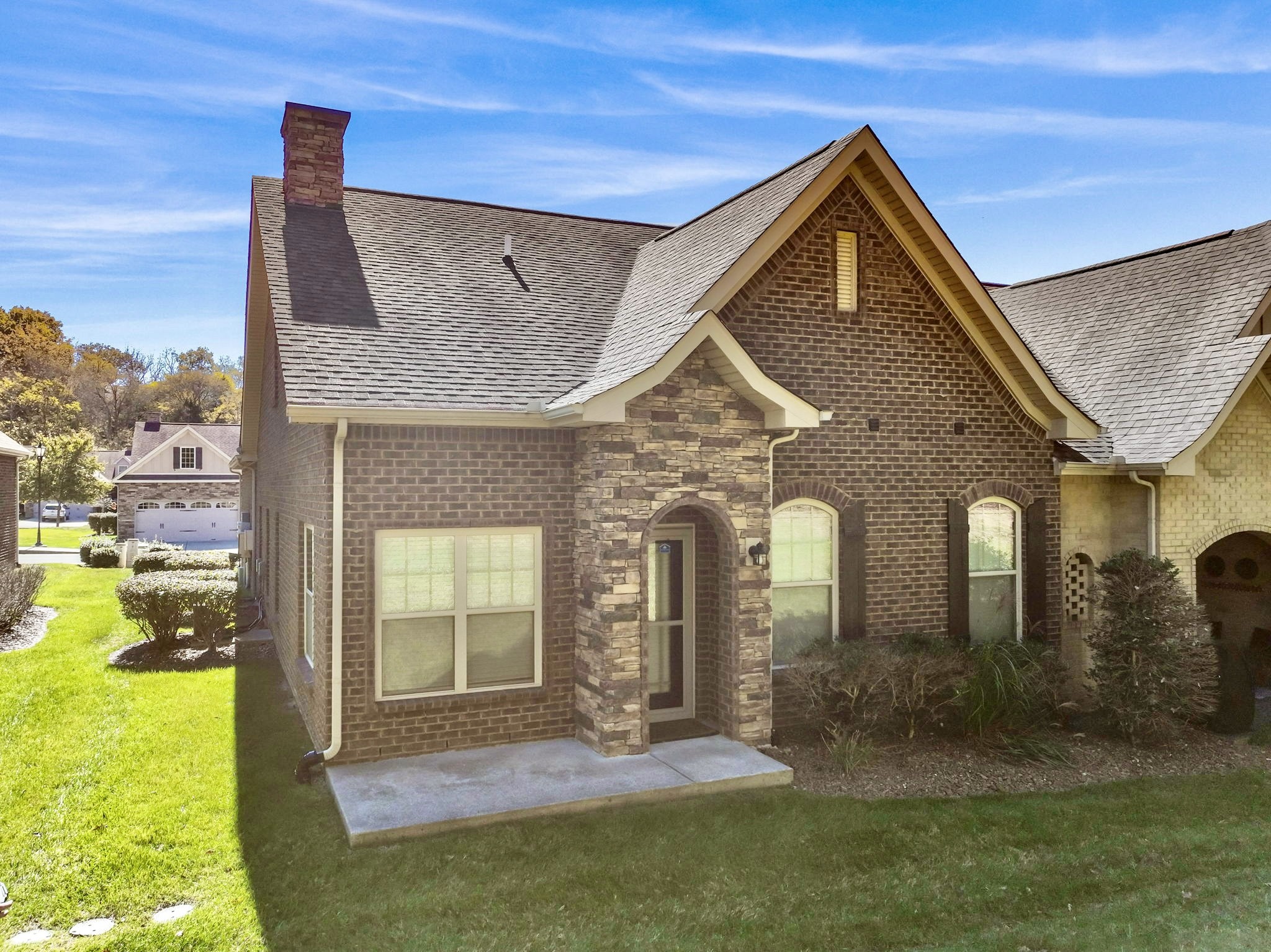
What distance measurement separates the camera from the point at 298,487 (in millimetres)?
10648

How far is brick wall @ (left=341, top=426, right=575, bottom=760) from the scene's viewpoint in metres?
8.27

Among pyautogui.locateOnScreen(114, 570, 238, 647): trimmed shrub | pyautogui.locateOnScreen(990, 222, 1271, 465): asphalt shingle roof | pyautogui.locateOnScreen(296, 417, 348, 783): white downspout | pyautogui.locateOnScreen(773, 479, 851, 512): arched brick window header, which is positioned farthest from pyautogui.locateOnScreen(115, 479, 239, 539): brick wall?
pyautogui.locateOnScreen(773, 479, 851, 512): arched brick window header

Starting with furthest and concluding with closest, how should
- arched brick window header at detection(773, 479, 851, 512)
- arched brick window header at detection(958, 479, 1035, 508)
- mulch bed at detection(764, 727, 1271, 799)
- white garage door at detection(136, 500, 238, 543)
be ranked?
white garage door at detection(136, 500, 238, 543)
arched brick window header at detection(958, 479, 1035, 508)
arched brick window header at detection(773, 479, 851, 512)
mulch bed at detection(764, 727, 1271, 799)

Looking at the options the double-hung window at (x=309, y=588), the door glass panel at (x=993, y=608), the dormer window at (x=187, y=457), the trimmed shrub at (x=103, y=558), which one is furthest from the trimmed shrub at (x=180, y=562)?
the dormer window at (x=187, y=457)

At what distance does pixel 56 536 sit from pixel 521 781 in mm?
52409

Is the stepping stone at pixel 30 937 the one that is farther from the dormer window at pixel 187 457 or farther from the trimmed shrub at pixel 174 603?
the dormer window at pixel 187 457

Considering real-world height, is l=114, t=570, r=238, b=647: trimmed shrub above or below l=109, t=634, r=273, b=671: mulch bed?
above

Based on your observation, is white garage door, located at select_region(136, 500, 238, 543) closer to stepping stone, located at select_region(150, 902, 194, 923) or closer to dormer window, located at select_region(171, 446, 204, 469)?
dormer window, located at select_region(171, 446, 204, 469)

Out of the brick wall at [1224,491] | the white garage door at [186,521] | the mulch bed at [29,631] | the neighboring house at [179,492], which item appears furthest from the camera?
the white garage door at [186,521]

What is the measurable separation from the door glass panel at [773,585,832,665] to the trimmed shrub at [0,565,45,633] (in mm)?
13973

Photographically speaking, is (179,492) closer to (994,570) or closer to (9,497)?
(9,497)

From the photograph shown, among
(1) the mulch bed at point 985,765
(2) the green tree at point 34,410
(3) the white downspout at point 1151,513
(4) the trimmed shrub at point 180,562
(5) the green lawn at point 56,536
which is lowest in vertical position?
(1) the mulch bed at point 985,765

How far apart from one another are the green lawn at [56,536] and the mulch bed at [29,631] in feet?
83.0

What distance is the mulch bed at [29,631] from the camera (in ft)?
48.3
